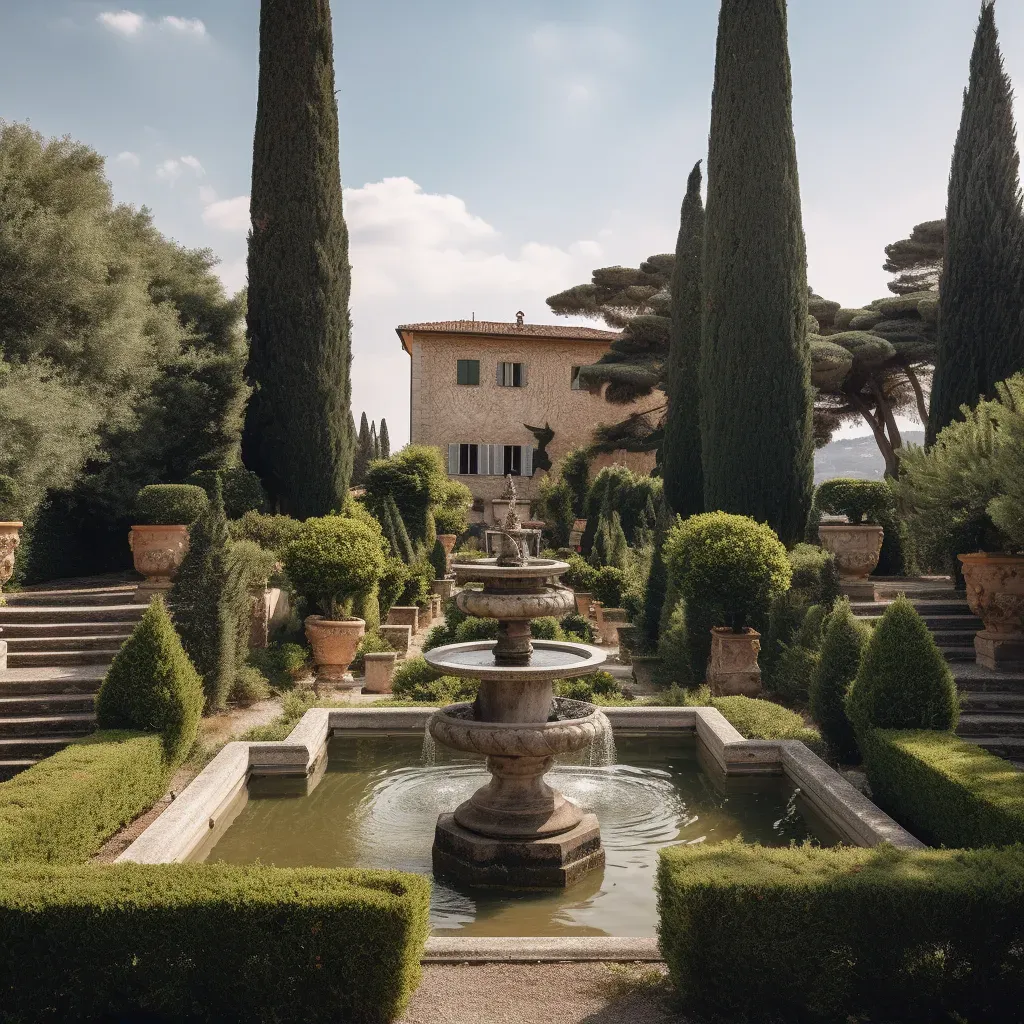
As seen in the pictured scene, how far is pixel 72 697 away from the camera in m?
9.00

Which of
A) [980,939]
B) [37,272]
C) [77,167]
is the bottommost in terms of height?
[980,939]

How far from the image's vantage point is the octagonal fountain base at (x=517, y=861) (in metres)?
6.08

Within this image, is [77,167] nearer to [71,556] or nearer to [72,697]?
[71,556]

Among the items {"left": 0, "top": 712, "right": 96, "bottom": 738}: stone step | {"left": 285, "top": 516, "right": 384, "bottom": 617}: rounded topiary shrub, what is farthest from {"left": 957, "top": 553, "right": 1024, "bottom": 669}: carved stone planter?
{"left": 0, "top": 712, "right": 96, "bottom": 738}: stone step

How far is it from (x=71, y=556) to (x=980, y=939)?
14.9 metres

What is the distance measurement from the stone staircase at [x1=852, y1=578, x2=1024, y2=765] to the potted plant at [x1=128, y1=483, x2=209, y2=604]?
9115 mm

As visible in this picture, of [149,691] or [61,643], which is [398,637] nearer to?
[61,643]

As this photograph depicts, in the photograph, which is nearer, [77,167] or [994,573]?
[994,573]

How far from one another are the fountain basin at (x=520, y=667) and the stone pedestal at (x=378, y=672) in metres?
4.35

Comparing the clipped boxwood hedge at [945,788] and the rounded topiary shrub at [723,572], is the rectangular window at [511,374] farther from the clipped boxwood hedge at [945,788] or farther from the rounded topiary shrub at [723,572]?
the clipped boxwood hedge at [945,788]

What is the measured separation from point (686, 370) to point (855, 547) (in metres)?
9.19

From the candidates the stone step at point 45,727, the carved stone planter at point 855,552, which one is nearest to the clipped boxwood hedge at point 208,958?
the stone step at point 45,727

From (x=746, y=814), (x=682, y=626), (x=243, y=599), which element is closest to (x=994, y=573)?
(x=682, y=626)

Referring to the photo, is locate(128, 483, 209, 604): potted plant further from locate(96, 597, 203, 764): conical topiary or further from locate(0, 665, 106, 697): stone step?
locate(96, 597, 203, 764): conical topiary
